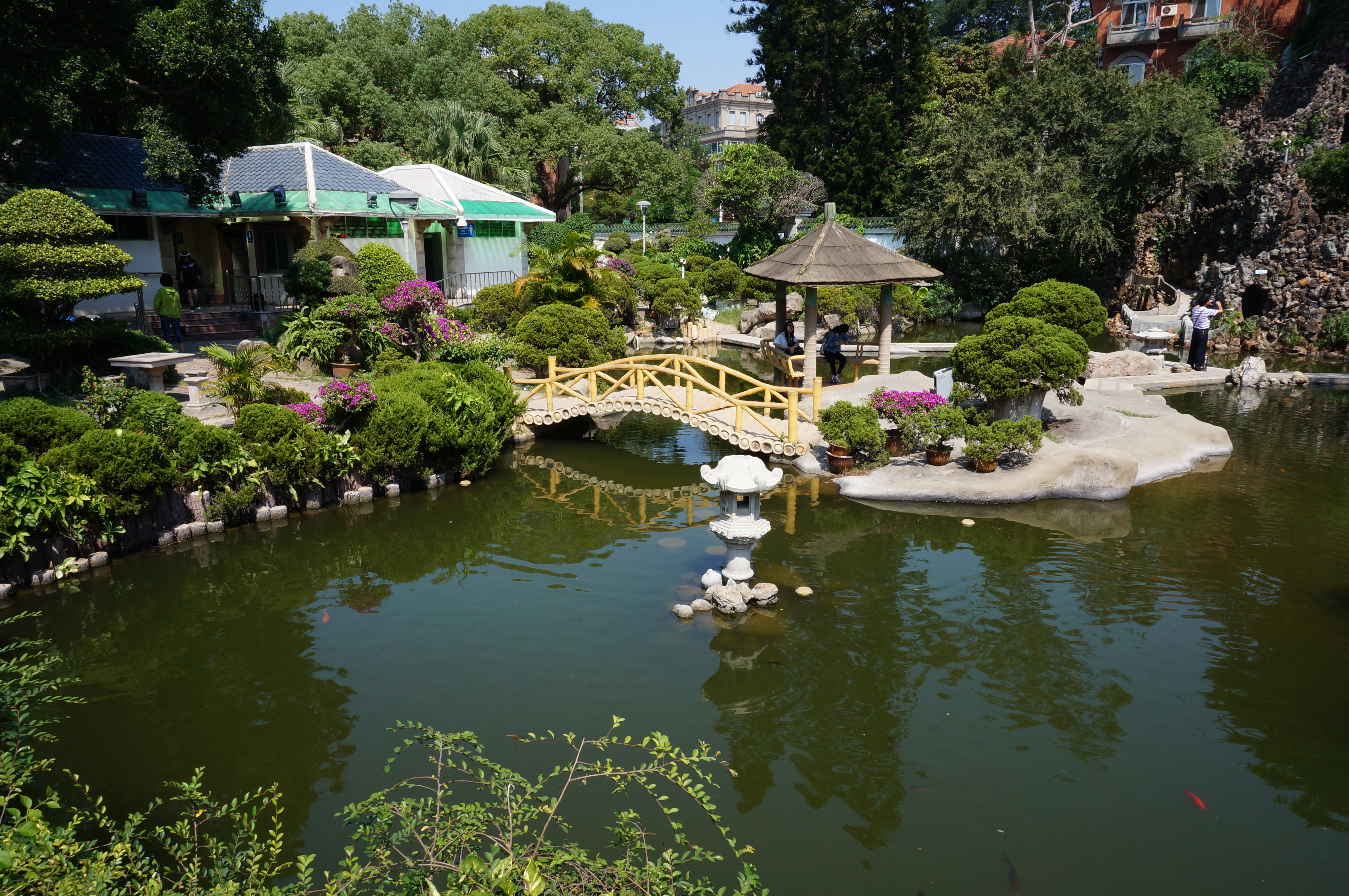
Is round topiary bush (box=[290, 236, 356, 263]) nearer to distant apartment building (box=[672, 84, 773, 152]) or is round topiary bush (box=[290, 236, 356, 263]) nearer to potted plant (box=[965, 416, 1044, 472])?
potted plant (box=[965, 416, 1044, 472])

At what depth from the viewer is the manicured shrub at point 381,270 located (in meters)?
18.4

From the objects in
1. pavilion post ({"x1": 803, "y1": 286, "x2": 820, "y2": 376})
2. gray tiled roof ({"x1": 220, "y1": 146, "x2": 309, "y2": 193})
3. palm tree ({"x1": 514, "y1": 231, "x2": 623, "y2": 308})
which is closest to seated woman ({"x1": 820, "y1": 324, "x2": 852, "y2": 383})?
pavilion post ({"x1": 803, "y1": 286, "x2": 820, "y2": 376})

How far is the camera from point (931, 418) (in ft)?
43.3

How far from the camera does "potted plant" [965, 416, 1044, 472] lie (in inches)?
502

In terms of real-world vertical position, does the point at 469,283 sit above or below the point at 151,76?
below

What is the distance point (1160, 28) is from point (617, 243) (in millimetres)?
24306

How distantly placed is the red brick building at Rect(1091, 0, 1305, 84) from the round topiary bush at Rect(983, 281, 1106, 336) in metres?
25.8

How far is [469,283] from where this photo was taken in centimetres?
3003

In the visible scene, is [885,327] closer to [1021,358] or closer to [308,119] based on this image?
[1021,358]

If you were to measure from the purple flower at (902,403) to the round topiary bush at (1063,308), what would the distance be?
71.3 inches

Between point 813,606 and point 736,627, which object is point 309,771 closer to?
point 736,627

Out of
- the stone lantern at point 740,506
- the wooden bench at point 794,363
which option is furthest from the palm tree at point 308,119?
the stone lantern at point 740,506

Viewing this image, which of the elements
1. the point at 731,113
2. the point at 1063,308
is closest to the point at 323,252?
the point at 1063,308

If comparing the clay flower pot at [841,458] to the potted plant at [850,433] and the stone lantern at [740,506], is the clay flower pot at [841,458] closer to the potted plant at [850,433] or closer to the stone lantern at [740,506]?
the potted plant at [850,433]
